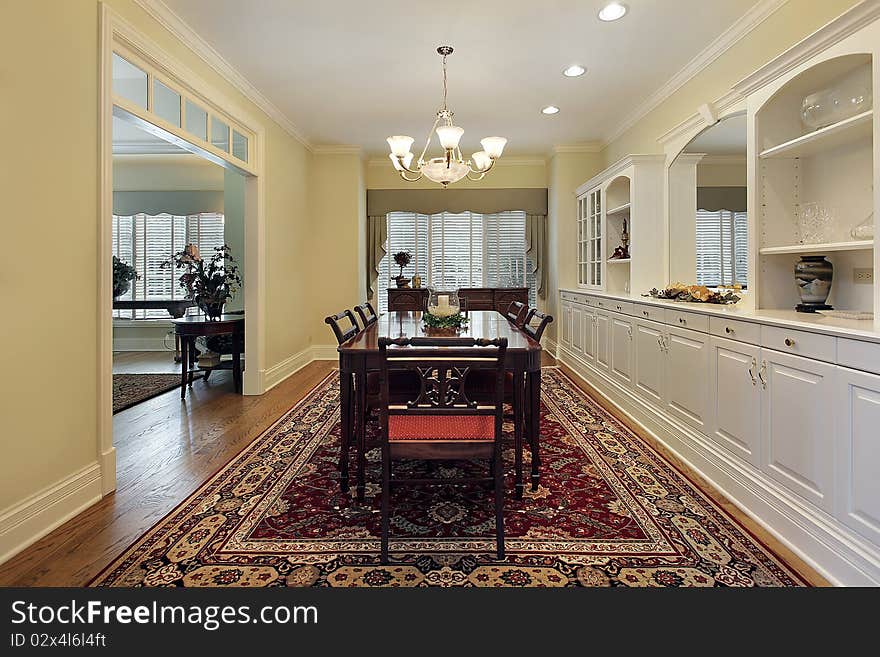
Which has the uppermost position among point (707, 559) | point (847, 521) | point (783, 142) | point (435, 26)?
point (435, 26)

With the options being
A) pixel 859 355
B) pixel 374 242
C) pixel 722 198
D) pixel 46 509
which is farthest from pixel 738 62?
pixel 374 242

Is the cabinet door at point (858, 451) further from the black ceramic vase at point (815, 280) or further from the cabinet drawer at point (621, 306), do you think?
the cabinet drawer at point (621, 306)

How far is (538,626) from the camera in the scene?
1.52m

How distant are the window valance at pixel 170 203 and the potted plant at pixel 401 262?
2677mm

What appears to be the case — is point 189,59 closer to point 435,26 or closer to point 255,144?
point 255,144

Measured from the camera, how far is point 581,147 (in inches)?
281

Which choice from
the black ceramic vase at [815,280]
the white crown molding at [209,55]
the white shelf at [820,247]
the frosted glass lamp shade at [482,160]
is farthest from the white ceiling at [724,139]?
the white crown molding at [209,55]

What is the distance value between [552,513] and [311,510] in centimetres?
114

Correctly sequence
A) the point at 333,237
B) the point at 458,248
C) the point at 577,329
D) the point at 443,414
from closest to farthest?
the point at 443,414 → the point at 577,329 → the point at 333,237 → the point at 458,248

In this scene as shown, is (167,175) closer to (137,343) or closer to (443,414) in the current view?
(137,343)

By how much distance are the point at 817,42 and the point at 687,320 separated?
5.02 ft

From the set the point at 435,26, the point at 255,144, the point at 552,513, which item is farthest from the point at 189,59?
the point at 552,513

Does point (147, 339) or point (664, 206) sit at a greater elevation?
point (664, 206)

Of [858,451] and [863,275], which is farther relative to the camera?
[863,275]
